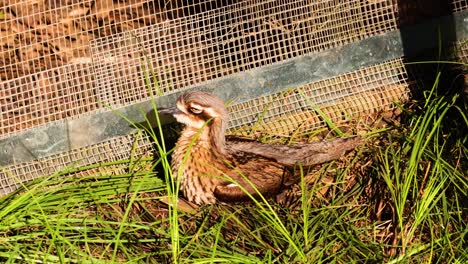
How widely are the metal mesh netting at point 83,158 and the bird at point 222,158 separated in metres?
0.39

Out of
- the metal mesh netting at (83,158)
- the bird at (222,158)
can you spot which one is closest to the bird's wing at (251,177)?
the bird at (222,158)

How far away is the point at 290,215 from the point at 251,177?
0.43 metres

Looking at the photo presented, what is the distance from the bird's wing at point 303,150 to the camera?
5.20 m

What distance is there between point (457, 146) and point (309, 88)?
3.67ft

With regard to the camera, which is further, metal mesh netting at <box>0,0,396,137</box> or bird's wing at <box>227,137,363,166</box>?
metal mesh netting at <box>0,0,396,137</box>

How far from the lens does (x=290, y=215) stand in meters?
4.76

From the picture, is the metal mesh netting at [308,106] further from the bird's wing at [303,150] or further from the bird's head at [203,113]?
the bird's head at [203,113]

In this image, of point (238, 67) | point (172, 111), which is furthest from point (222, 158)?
point (238, 67)

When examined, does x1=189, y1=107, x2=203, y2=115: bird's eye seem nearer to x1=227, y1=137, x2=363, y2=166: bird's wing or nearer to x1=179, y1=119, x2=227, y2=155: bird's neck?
x1=179, y1=119, x2=227, y2=155: bird's neck

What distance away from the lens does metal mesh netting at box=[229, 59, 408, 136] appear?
5551mm

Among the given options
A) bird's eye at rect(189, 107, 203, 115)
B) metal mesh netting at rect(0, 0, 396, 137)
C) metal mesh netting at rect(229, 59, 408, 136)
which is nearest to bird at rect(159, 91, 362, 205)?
bird's eye at rect(189, 107, 203, 115)

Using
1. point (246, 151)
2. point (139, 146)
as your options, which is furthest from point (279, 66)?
point (139, 146)

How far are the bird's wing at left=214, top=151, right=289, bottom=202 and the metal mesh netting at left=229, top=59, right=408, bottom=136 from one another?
436 mm

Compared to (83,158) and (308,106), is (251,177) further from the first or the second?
(83,158)
